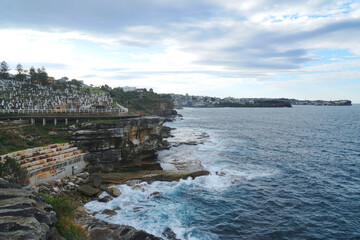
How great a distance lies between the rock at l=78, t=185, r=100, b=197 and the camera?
2685cm

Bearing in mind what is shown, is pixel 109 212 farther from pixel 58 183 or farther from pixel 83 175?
pixel 83 175

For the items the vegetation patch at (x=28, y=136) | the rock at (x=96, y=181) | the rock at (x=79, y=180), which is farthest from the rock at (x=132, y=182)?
the vegetation patch at (x=28, y=136)

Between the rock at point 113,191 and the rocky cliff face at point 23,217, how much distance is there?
13288 mm

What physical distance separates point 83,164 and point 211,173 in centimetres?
2035

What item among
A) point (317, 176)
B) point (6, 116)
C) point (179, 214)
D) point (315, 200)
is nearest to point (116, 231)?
point (179, 214)

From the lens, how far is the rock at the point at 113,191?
27.2 meters

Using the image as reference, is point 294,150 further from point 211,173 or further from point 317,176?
point 211,173

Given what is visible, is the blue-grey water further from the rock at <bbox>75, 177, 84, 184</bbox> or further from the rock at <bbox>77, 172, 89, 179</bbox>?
the rock at <bbox>77, 172, 89, 179</bbox>

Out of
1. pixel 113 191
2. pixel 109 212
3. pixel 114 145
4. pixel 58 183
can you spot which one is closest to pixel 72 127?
pixel 114 145

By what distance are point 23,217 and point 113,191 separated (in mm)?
16881

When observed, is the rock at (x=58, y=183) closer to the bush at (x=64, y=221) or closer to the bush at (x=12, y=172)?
the bush at (x=12, y=172)

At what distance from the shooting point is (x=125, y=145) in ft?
138

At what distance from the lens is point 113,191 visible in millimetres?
27656

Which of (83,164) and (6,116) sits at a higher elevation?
(6,116)
